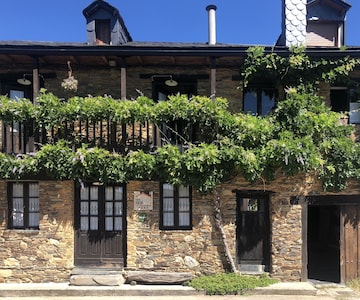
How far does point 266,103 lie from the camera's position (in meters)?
10.4

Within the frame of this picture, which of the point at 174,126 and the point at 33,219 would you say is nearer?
the point at 174,126

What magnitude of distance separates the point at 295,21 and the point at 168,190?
22.7ft

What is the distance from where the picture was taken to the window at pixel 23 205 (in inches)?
378

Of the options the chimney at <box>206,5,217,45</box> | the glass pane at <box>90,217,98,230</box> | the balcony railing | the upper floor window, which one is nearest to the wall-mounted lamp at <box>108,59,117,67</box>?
the balcony railing

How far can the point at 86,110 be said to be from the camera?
28.3 feet

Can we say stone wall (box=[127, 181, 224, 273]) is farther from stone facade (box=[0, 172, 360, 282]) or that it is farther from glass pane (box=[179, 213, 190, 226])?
glass pane (box=[179, 213, 190, 226])

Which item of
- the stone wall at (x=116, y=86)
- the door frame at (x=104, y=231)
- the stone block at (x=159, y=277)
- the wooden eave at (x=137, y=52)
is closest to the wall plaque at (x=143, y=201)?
the door frame at (x=104, y=231)

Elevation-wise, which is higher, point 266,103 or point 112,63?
point 112,63

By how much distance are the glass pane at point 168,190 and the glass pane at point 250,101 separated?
3.45 metres

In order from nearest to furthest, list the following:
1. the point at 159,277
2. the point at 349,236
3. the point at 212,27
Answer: the point at 159,277 → the point at 349,236 → the point at 212,27

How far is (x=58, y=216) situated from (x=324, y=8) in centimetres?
1109

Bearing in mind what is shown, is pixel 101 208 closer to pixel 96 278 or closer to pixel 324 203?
pixel 96 278

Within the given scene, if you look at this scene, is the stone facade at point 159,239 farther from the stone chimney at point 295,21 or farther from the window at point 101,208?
the stone chimney at point 295,21

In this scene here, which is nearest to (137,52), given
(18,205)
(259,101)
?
(259,101)
